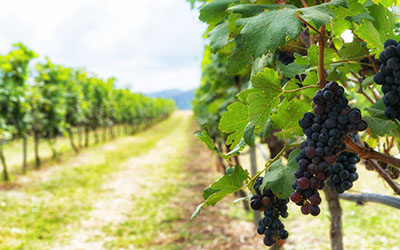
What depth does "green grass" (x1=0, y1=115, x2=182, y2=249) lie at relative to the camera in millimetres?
5871

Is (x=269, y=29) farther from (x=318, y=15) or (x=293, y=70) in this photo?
(x=293, y=70)

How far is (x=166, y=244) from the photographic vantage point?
5.53 meters

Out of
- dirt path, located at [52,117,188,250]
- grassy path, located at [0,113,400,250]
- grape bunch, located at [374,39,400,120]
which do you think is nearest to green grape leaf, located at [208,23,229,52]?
grape bunch, located at [374,39,400,120]

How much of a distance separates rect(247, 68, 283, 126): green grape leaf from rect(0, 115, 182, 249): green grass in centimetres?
575

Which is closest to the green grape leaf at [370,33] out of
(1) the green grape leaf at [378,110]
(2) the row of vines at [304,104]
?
(2) the row of vines at [304,104]

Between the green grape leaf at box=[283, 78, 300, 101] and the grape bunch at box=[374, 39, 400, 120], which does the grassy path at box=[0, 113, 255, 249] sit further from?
the grape bunch at box=[374, 39, 400, 120]

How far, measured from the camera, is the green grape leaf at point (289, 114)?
44.9 inches

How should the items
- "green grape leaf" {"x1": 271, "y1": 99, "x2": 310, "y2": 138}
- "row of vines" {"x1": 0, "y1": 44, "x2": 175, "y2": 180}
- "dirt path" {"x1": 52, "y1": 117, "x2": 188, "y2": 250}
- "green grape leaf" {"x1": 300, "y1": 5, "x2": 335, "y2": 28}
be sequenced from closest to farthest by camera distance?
"green grape leaf" {"x1": 300, "y1": 5, "x2": 335, "y2": 28}
"green grape leaf" {"x1": 271, "y1": 99, "x2": 310, "y2": 138}
"dirt path" {"x1": 52, "y1": 117, "x2": 188, "y2": 250}
"row of vines" {"x1": 0, "y1": 44, "x2": 175, "y2": 180}

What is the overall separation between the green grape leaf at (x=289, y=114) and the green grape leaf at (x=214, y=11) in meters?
0.49

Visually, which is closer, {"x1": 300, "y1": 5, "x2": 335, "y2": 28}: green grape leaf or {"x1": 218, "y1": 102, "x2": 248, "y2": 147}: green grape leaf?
{"x1": 300, "y1": 5, "x2": 335, "y2": 28}: green grape leaf

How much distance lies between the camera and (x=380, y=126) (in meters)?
1.02

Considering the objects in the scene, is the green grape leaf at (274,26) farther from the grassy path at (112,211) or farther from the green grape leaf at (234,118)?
the grassy path at (112,211)

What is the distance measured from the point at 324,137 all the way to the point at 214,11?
743 mm

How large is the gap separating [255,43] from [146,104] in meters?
36.4
